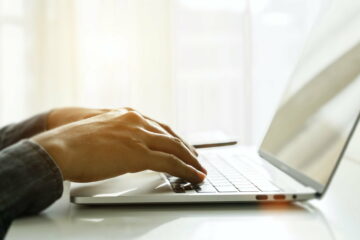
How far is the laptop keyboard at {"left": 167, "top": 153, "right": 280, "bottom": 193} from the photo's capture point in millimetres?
544

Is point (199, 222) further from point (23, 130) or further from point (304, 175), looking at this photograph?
point (23, 130)

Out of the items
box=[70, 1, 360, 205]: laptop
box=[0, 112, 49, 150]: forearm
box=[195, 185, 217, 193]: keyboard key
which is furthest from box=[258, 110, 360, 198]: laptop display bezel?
box=[0, 112, 49, 150]: forearm

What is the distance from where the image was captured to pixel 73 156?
54cm

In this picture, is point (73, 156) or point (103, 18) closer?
point (73, 156)

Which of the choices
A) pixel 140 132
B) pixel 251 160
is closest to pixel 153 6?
pixel 251 160

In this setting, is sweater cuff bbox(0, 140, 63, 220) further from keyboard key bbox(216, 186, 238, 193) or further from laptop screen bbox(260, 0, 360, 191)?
laptop screen bbox(260, 0, 360, 191)

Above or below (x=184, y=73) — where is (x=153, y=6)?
above

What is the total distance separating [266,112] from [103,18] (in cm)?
75

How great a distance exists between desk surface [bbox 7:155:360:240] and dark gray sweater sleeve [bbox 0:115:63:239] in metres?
0.01

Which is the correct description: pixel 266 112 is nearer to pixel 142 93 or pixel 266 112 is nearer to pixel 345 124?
pixel 142 93

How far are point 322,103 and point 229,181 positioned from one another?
0.19m

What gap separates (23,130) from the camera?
0.97 meters

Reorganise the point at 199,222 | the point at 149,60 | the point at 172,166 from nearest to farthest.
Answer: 1. the point at 199,222
2. the point at 172,166
3. the point at 149,60

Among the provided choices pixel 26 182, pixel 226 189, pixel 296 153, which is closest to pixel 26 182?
pixel 26 182
